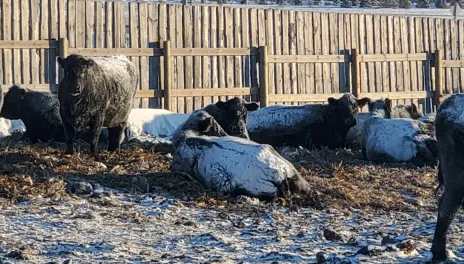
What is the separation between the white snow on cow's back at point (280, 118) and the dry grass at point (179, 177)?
2132mm

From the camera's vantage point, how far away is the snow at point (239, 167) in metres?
10.8

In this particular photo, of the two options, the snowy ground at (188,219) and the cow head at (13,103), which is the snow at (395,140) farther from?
the cow head at (13,103)

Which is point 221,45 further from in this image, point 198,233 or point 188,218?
point 198,233

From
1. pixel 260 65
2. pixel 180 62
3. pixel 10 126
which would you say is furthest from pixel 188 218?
pixel 260 65

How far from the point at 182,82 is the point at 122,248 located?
587 inches

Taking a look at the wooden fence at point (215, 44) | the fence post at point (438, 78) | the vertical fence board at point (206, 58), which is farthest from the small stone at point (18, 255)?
the fence post at point (438, 78)

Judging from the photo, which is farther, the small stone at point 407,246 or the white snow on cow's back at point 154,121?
the white snow on cow's back at point 154,121

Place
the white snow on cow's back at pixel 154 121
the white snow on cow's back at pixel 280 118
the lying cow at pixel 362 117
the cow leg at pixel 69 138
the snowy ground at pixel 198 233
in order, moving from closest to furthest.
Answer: the snowy ground at pixel 198 233, the cow leg at pixel 69 138, the white snow on cow's back at pixel 280 118, the lying cow at pixel 362 117, the white snow on cow's back at pixel 154 121

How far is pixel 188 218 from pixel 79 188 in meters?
1.59

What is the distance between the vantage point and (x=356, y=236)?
29.2ft

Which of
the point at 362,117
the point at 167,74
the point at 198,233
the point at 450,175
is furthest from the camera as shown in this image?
the point at 167,74

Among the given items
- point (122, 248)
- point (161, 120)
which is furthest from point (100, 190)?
point (161, 120)

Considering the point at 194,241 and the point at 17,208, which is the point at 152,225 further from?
the point at 17,208

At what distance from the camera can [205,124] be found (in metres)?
13.4
